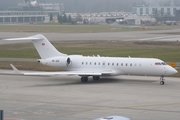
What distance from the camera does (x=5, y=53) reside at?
2613 inches

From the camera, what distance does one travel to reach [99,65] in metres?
42.7

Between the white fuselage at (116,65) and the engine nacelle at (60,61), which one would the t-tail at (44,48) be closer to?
the white fuselage at (116,65)

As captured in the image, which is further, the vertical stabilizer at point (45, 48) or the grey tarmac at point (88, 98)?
the vertical stabilizer at point (45, 48)

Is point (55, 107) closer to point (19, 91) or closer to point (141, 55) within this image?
point (19, 91)

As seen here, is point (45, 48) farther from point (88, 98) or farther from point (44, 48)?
point (88, 98)

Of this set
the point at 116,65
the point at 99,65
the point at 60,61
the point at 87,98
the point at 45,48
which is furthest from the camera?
the point at 45,48

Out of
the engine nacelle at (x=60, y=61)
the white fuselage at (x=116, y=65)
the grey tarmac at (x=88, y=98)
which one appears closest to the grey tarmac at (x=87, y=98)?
the grey tarmac at (x=88, y=98)

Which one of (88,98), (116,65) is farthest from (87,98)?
(116,65)

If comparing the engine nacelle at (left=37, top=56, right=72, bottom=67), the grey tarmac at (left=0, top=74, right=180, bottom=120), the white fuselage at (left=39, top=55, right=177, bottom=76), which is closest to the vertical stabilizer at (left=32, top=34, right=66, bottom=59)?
the white fuselage at (left=39, top=55, right=177, bottom=76)

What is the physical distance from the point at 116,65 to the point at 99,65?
62.7 inches

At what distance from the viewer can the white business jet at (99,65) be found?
40688mm

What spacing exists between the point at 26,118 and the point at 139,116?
20.3ft

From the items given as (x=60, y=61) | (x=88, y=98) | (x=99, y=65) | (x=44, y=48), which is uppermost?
(x=44, y=48)

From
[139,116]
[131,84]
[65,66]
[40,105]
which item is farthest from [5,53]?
[139,116]
